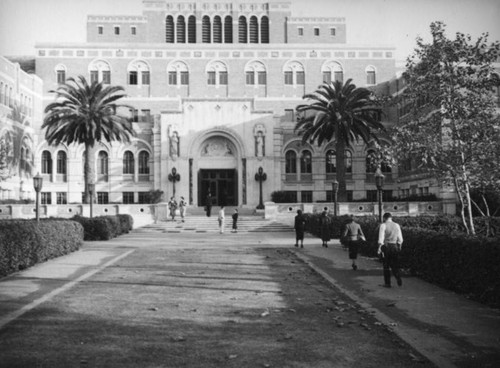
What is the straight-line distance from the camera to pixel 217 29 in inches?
2409

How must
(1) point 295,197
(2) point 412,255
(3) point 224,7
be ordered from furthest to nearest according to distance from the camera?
1. (3) point 224,7
2. (1) point 295,197
3. (2) point 412,255

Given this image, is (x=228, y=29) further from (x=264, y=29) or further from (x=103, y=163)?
(x=103, y=163)

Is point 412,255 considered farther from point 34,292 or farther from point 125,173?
point 125,173

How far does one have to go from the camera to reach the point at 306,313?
9.43 metres

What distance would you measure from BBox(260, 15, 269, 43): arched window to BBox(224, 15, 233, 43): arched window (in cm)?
332

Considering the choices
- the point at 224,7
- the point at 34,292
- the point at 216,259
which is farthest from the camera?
the point at 224,7

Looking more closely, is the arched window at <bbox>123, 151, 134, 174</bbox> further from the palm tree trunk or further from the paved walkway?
the paved walkway

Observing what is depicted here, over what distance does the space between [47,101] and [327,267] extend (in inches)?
1723

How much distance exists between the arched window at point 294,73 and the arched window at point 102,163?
61.9 feet

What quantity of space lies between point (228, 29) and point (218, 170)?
1992 centimetres

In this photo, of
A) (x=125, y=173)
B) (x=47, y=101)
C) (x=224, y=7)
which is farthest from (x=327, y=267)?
(x=224, y=7)

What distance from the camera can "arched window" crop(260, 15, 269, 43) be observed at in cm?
6141

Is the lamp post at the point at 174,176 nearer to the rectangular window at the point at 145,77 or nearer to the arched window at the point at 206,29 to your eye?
the rectangular window at the point at 145,77

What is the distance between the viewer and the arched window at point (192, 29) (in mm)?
60875
